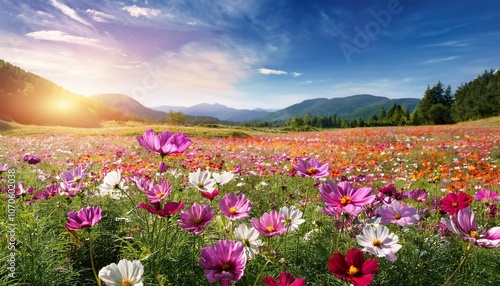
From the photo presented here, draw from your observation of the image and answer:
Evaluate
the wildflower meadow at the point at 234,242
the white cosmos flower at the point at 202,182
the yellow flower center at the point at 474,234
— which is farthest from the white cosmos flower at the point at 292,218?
the yellow flower center at the point at 474,234

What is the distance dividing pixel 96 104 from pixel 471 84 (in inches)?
3814

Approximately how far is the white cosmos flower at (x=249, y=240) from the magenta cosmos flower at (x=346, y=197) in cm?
38

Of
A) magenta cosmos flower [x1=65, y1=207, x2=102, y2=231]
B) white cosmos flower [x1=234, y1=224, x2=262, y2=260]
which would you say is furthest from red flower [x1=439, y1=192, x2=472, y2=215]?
magenta cosmos flower [x1=65, y1=207, x2=102, y2=231]

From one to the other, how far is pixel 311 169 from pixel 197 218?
2.76ft

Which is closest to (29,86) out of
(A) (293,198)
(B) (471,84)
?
(A) (293,198)

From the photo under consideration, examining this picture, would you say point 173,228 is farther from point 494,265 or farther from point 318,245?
point 494,265

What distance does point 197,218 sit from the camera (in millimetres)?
1502

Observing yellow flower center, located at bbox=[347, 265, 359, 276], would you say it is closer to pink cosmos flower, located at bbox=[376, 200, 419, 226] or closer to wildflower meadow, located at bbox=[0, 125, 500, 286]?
wildflower meadow, located at bbox=[0, 125, 500, 286]

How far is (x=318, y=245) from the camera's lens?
2174 millimetres

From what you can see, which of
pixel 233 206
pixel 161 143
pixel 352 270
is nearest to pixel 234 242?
pixel 233 206

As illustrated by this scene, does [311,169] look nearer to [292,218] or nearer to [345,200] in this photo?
[292,218]

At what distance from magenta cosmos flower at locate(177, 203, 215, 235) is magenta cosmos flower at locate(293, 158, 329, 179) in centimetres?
68

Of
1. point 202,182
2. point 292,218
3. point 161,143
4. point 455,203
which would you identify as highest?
point 161,143

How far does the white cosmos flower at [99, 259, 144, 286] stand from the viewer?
108 centimetres
